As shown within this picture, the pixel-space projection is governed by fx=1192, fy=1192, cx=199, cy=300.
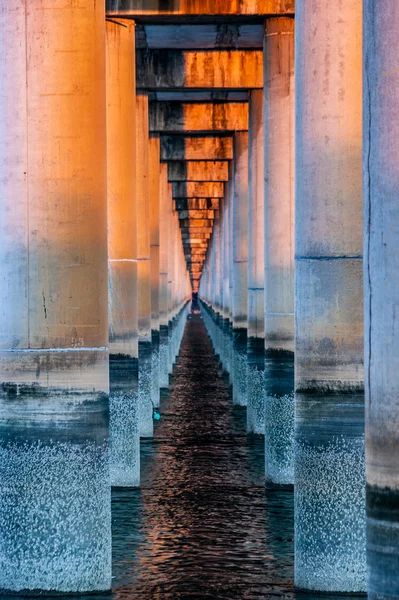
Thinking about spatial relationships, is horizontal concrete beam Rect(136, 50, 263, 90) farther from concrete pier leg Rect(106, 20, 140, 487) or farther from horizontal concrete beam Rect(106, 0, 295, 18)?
concrete pier leg Rect(106, 20, 140, 487)

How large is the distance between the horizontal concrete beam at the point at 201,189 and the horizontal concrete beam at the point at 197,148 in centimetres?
1087

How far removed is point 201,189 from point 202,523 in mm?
33038

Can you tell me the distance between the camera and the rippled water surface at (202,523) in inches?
460

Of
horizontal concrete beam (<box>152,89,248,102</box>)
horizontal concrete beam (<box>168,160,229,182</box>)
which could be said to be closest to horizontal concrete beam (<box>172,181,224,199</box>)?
horizontal concrete beam (<box>168,160,229,182</box>)

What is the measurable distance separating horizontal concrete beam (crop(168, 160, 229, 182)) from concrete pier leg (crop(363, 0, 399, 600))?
3470cm

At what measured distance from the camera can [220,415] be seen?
27.3 meters

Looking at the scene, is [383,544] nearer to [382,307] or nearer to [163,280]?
[382,307]

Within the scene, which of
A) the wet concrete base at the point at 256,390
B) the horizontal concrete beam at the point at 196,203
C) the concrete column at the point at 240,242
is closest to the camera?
the wet concrete base at the point at 256,390

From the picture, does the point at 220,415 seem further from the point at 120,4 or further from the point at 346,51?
the point at 346,51

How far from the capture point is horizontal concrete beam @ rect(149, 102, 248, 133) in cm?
3014

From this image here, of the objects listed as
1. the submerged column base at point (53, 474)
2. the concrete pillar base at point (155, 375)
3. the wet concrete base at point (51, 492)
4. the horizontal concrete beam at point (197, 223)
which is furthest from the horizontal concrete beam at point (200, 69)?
the horizontal concrete beam at point (197, 223)

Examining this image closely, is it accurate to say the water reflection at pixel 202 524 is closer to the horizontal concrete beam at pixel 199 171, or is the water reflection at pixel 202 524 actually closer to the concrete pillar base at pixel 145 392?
the concrete pillar base at pixel 145 392

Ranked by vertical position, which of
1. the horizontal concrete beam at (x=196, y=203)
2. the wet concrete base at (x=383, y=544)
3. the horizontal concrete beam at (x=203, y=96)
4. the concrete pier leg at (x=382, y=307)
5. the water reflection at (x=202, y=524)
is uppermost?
the horizontal concrete beam at (x=203, y=96)

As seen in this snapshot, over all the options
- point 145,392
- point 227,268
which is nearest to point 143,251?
point 145,392
